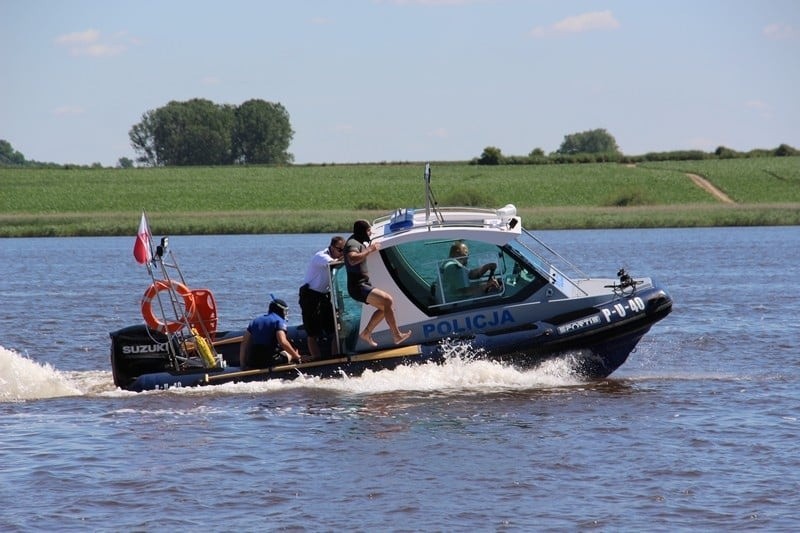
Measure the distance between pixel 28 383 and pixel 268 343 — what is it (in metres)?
2.75

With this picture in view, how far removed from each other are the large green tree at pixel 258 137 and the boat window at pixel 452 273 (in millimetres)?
121047

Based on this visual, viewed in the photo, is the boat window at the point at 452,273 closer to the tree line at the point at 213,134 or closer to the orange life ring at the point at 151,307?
the orange life ring at the point at 151,307

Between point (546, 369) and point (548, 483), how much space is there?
150 inches

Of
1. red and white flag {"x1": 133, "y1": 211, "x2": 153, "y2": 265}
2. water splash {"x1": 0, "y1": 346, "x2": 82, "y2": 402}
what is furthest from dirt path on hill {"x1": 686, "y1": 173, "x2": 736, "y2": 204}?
red and white flag {"x1": 133, "y1": 211, "x2": 153, "y2": 265}

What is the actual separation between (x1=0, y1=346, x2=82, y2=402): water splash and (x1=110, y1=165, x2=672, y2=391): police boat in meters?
0.77

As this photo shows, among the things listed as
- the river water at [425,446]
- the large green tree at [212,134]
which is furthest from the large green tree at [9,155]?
the river water at [425,446]

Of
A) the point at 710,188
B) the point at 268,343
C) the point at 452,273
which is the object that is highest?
the point at 710,188

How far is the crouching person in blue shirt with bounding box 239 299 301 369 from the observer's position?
44.4ft

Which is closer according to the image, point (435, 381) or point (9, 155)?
point (435, 381)

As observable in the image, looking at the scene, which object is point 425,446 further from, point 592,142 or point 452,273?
point 592,142

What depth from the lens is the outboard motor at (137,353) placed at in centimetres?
1391

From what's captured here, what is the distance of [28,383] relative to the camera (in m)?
14.2

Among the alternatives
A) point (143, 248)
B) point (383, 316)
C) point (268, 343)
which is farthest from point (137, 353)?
point (383, 316)

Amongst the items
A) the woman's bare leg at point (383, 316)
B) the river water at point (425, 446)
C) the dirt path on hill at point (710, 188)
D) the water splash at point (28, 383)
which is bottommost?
the river water at point (425, 446)
